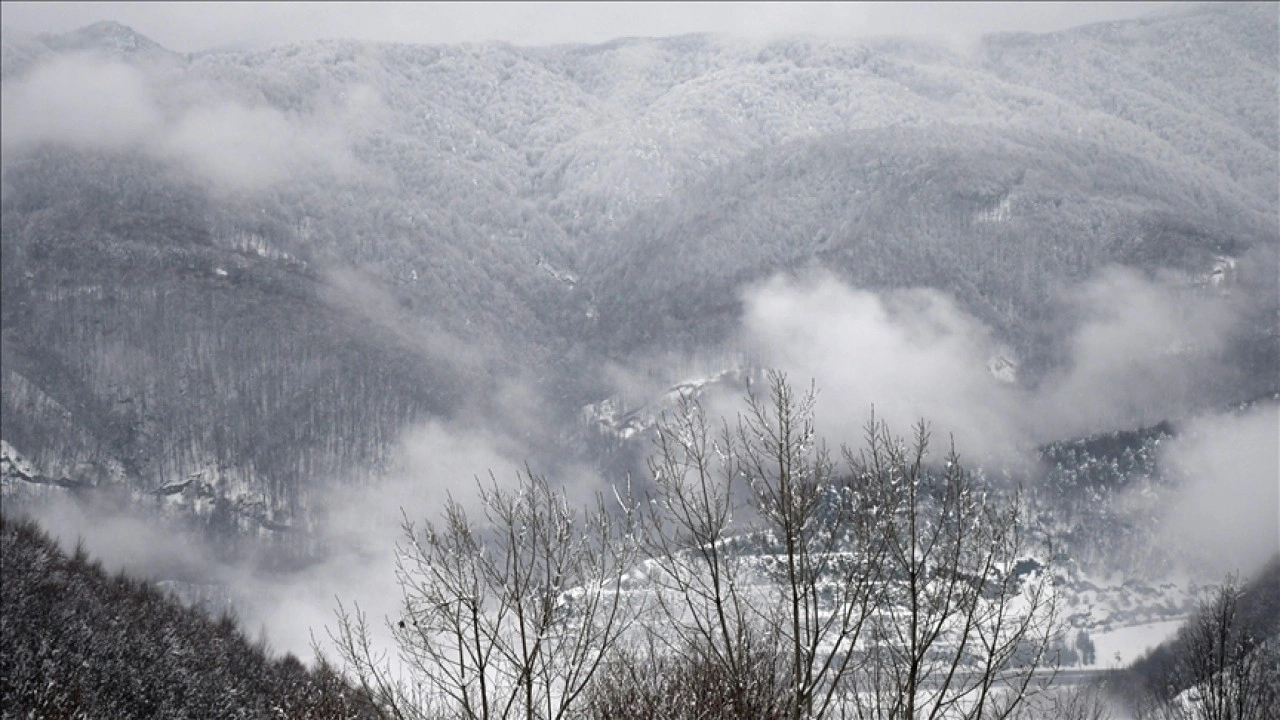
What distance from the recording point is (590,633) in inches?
944

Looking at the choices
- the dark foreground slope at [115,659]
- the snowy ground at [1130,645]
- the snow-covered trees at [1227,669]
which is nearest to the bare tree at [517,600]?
the dark foreground slope at [115,659]

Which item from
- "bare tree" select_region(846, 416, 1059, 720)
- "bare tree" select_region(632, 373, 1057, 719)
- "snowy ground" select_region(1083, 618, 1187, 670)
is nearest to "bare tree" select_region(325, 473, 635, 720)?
"bare tree" select_region(632, 373, 1057, 719)

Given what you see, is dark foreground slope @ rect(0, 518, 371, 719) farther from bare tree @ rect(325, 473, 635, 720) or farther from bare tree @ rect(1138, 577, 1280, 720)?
bare tree @ rect(1138, 577, 1280, 720)

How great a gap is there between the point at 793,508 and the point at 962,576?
3.80 meters

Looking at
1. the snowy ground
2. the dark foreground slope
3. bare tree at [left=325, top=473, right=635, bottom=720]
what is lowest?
bare tree at [left=325, top=473, right=635, bottom=720]

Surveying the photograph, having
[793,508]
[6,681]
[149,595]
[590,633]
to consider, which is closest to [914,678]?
[793,508]

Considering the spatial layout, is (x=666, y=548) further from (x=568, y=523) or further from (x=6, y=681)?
(x=6, y=681)

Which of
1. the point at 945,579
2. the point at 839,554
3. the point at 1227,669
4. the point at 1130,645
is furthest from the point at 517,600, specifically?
the point at 1130,645

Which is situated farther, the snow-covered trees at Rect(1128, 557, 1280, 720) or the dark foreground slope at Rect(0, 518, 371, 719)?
the dark foreground slope at Rect(0, 518, 371, 719)

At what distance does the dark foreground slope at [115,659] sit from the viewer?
54.7 meters

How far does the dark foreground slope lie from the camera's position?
54.7 meters

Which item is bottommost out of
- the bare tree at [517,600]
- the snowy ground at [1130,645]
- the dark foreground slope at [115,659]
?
the bare tree at [517,600]

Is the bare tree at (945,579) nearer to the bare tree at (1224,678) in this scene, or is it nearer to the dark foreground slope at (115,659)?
the bare tree at (1224,678)

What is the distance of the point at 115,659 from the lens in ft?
273
